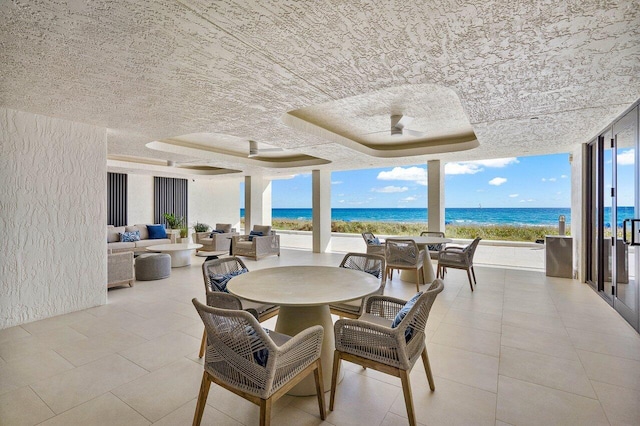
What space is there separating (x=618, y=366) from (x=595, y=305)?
77.3 inches

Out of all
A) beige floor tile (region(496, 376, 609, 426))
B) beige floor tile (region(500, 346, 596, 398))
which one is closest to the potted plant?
beige floor tile (region(500, 346, 596, 398))

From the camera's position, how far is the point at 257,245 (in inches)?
296

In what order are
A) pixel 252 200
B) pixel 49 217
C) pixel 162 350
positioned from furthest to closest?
pixel 252 200, pixel 49 217, pixel 162 350

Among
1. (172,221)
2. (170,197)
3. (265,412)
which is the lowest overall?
(265,412)

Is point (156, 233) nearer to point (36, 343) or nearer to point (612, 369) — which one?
point (36, 343)

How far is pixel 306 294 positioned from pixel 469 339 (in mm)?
1985

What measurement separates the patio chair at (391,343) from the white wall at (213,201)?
1072cm

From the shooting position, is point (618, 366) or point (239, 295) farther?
point (618, 366)

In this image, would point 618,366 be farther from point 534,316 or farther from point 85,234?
point 85,234

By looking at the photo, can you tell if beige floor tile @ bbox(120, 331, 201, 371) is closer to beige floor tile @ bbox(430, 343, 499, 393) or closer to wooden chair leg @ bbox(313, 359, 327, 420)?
wooden chair leg @ bbox(313, 359, 327, 420)

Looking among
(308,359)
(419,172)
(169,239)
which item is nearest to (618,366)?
(308,359)

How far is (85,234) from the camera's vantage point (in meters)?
3.90

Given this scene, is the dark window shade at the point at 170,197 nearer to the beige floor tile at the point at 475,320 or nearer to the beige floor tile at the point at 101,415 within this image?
the beige floor tile at the point at 101,415

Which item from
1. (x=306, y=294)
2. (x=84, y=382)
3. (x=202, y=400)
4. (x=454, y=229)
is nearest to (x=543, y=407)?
(x=306, y=294)
